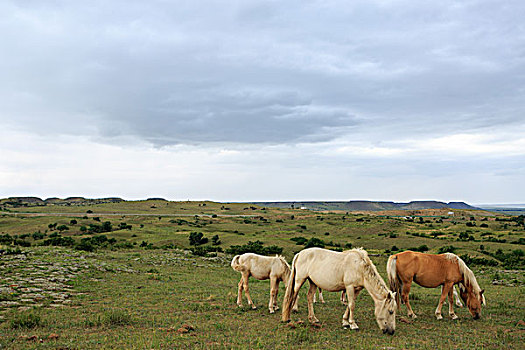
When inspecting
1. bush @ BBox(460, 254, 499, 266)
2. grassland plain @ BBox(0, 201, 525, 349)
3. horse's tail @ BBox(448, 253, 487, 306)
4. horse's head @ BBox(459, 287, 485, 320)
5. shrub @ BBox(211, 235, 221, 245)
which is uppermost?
horse's tail @ BBox(448, 253, 487, 306)

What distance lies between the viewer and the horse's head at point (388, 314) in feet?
31.7

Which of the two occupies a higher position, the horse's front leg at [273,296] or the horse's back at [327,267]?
the horse's back at [327,267]

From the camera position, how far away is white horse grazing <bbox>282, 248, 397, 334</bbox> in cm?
975

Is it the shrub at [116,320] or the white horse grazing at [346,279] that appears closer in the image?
the white horse grazing at [346,279]

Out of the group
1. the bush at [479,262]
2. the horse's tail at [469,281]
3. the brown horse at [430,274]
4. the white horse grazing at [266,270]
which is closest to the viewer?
the horse's tail at [469,281]

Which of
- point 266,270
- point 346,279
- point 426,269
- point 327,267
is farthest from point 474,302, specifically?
point 266,270

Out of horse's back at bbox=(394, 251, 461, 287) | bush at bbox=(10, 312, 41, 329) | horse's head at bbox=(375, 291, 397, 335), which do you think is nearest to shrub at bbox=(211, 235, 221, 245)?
bush at bbox=(10, 312, 41, 329)

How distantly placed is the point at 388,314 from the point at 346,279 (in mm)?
1473

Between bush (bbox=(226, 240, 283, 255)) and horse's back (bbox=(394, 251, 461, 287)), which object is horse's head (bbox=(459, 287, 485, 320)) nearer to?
horse's back (bbox=(394, 251, 461, 287))

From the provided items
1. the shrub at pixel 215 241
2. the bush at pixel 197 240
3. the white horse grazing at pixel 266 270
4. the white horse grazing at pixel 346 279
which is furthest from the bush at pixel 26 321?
the shrub at pixel 215 241

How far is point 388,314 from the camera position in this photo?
9.73 m

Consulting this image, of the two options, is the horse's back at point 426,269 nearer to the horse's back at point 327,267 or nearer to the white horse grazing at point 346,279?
the white horse grazing at point 346,279

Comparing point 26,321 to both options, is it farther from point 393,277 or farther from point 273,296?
point 393,277

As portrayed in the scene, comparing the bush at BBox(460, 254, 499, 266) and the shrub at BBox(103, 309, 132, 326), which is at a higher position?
the shrub at BBox(103, 309, 132, 326)
